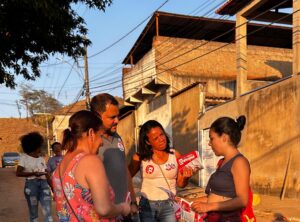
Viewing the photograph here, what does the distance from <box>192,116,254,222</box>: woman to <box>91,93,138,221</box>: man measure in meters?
0.60

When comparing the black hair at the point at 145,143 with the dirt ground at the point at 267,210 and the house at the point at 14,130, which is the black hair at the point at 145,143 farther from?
the house at the point at 14,130

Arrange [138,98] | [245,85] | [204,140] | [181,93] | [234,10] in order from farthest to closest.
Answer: [138,98]
[181,93]
[204,140]
[234,10]
[245,85]

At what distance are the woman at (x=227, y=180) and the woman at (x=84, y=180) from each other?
75 centimetres

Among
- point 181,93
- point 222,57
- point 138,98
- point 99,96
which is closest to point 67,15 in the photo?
point 99,96

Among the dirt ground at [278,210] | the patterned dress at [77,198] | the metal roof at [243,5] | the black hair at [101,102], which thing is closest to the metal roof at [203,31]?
the metal roof at [243,5]

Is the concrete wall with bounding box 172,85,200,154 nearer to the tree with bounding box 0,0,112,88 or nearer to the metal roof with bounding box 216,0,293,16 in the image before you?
the metal roof with bounding box 216,0,293,16

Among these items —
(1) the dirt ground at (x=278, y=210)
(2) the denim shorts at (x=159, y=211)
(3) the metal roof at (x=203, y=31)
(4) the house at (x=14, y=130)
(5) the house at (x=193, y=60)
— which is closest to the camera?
(2) the denim shorts at (x=159, y=211)

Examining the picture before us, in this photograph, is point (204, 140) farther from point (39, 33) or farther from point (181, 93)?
point (39, 33)

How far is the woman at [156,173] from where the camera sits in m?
3.92

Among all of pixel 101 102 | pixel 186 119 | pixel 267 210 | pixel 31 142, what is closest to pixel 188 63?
pixel 186 119

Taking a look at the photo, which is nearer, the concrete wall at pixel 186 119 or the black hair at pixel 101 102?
the black hair at pixel 101 102

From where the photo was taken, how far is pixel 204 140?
15453 millimetres

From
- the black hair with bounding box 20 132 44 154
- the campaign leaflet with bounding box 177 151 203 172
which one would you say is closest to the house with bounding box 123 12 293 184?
the black hair with bounding box 20 132 44 154

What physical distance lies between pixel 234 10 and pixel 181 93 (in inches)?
173
